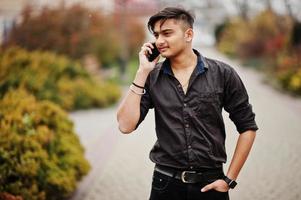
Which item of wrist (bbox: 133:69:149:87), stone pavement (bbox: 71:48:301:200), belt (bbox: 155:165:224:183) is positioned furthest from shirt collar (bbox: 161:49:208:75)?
stone pavement (bbox: 71:48:301:200)

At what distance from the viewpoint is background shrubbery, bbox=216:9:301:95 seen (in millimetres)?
17922

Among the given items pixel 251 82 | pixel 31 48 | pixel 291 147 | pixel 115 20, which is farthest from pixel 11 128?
pixel 115 20

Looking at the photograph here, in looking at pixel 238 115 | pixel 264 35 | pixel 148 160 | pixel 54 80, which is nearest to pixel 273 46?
pixel 264 35

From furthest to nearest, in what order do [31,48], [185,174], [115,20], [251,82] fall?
[115,20]
[251,82]
[31,48]
[185,174]

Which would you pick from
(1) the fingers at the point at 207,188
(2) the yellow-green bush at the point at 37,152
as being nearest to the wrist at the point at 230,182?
(1) the fingers at the point at 207,188

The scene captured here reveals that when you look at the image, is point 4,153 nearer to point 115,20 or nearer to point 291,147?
point 291,147

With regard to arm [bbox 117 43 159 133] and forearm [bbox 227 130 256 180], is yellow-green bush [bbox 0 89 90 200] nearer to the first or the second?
arm [bbox 117 43 159 133]

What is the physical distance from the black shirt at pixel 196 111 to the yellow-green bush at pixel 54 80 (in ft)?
21.9

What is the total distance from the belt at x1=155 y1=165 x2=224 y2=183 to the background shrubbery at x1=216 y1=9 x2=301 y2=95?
13.7m

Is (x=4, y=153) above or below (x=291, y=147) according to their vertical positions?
above

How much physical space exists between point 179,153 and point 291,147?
21.2 ft

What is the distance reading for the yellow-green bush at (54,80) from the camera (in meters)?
11.0

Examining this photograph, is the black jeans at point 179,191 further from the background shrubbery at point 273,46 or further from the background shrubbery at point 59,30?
the background shrubbery at point 59,30

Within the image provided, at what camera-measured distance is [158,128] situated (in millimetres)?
3223
